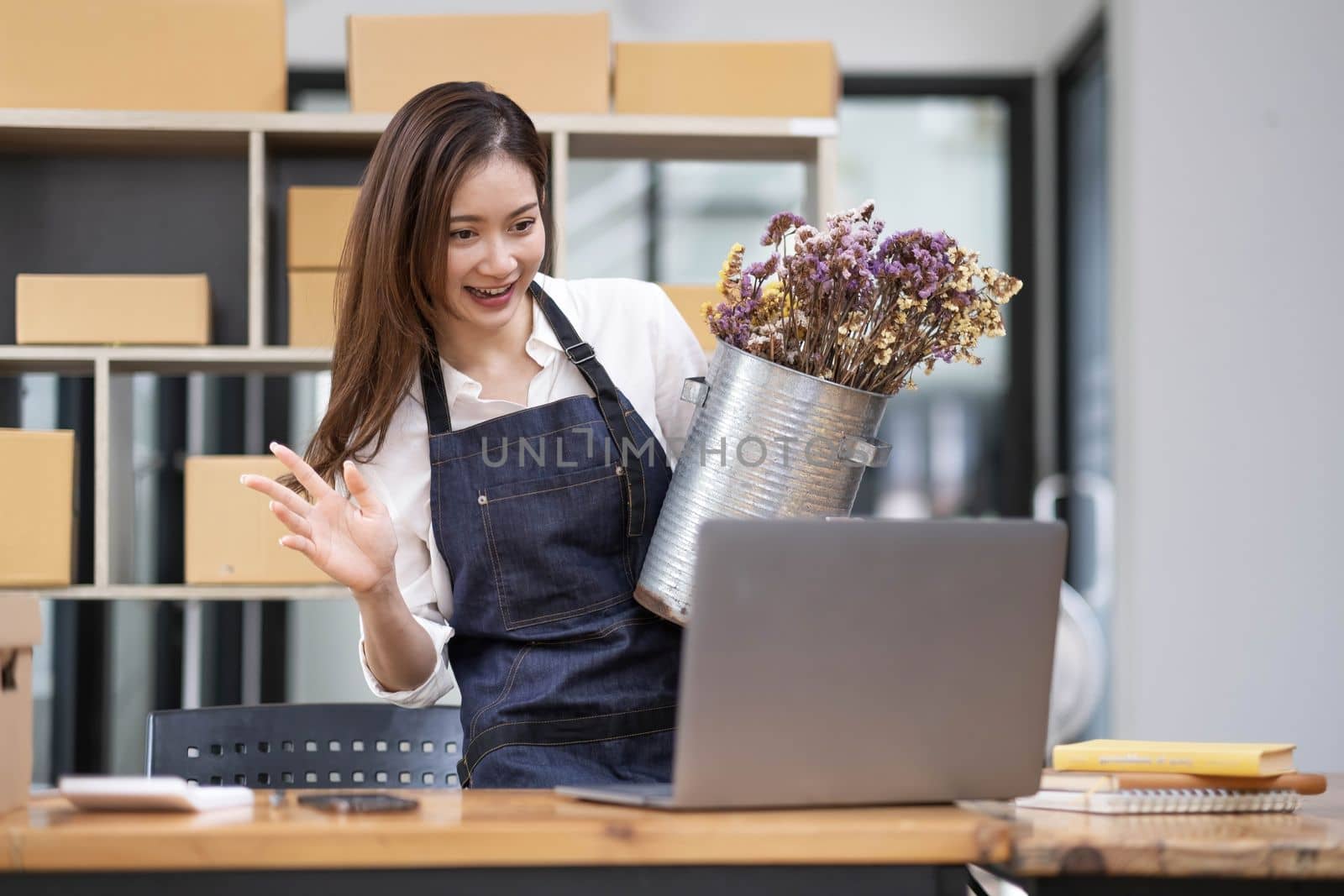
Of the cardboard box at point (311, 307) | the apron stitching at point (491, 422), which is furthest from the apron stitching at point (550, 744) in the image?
the cardboard box at point (311, 307)

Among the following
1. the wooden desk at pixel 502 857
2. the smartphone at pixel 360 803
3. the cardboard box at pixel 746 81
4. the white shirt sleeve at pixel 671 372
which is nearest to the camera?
the wooden desk at pixel 502 857

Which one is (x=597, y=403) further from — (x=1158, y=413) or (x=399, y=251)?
(x=1158, y=413)

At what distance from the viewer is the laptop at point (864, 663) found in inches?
39.9

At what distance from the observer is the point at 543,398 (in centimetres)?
179

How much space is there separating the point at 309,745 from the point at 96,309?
145 cm

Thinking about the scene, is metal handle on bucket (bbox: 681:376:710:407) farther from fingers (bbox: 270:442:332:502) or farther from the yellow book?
the yellow book

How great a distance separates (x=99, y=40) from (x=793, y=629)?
94.6 inches

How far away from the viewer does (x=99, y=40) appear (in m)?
2.80

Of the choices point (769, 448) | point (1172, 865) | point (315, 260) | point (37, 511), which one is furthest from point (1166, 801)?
point (37, 511)

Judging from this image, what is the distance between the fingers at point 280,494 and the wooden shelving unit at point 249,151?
1.35m

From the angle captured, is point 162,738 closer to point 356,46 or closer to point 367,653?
point 367,653

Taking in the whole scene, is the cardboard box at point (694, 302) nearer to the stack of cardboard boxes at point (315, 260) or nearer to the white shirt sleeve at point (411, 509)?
the stack of cardboard boxes at point (315, 260)

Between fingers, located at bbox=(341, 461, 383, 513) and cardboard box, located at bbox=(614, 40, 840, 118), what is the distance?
1678 mm

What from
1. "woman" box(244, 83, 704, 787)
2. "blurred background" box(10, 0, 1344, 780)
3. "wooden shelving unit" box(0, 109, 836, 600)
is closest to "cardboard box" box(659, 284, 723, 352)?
"wooden shelving unit" box(0, 109, 836, 600)
